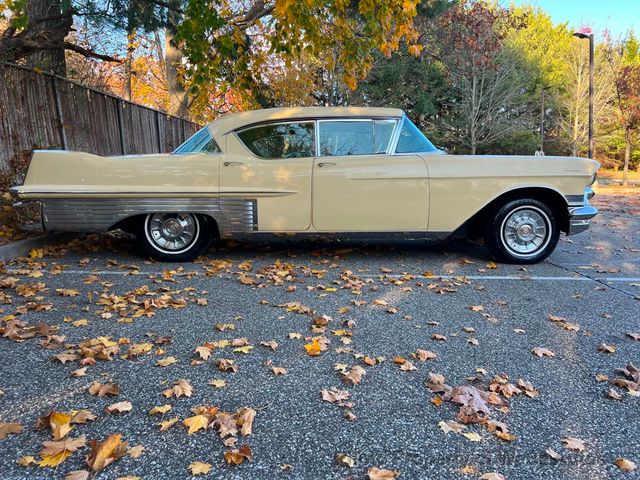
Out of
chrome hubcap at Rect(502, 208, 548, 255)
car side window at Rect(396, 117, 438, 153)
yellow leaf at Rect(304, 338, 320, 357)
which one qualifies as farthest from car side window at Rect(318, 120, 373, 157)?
yellow leaf at Rect(304, 338, 320, 357)

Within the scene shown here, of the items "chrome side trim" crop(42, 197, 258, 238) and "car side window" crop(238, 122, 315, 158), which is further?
"car side window" crop(238, 122, 315, 158)

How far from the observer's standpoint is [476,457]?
2.11m

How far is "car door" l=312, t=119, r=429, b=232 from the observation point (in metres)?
5.53

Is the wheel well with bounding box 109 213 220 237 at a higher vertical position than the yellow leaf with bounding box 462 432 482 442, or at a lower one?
higher

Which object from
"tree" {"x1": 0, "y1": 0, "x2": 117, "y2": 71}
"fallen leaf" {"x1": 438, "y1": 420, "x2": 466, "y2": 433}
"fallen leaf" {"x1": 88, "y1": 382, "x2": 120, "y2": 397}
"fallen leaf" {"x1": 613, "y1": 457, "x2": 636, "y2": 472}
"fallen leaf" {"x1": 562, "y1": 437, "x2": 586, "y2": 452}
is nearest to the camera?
"fallen leaf" {"x1": 613, "y1": 457, "x2": 636, "y2": 472}

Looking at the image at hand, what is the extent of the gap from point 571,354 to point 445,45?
871 inches

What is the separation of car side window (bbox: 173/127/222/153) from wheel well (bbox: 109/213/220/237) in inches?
29.3

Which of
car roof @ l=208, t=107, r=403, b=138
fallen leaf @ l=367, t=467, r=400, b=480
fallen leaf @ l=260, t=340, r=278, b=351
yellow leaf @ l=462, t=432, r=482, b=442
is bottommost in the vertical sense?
yellow leaf @ l=462, t=432, r=482, b=442

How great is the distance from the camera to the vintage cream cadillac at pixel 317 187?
5395 millimetres

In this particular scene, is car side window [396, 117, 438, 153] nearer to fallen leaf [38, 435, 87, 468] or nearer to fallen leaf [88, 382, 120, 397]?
fallen leaf [88, 382, 120, 397]

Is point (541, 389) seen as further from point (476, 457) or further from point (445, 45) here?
point (445, 45)

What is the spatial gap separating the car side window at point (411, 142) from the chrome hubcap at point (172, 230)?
8.42 ft

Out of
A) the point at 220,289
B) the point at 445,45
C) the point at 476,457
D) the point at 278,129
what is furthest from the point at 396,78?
the point at 476,457

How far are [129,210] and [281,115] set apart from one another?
2.02m
